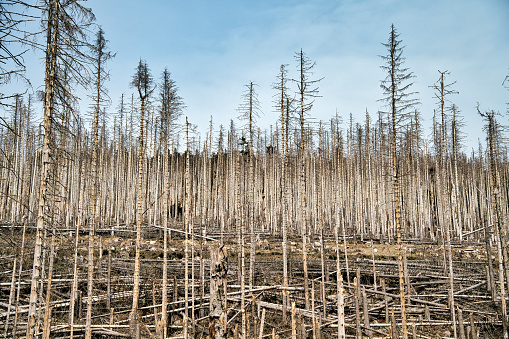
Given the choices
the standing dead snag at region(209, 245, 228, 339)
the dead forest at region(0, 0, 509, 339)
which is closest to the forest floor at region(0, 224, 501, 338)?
the dead forest at region(0, 0, 509, 339)

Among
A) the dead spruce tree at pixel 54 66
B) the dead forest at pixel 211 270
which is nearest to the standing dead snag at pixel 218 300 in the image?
the dead forest at pixel 211 270

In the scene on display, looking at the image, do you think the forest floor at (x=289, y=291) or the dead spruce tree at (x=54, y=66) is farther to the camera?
the forest floor at (x=289, y=291)

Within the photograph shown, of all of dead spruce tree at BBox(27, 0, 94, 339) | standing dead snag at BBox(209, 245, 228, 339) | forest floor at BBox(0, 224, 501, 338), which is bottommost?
forest floor at BBox(0, 224, 501, 338)

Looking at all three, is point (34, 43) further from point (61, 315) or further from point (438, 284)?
point (438, 284)

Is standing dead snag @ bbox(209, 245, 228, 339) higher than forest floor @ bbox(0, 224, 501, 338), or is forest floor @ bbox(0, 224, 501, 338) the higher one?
standing dead snag @ bbox(209, 245, 228, 339)

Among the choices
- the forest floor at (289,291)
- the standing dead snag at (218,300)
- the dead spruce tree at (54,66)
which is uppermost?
the dead spruce tree at (54,66)

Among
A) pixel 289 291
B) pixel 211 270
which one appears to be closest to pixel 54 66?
pixel 211 270

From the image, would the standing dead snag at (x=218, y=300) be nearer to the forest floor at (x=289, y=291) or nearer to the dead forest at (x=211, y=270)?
the dead forest at (x=211, y=270)

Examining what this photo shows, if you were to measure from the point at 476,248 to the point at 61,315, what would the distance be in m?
26.7

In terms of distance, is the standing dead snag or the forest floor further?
the forest floor

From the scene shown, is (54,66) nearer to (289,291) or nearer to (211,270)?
(211,270)

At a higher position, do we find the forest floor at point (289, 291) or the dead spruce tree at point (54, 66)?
the dead spruce tree at point (54, 66)

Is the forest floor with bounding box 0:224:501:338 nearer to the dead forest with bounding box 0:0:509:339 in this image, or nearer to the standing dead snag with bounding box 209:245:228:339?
the dead forest with bounding box 0:0:509:339

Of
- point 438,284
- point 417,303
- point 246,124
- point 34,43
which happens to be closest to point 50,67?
point 34,43
